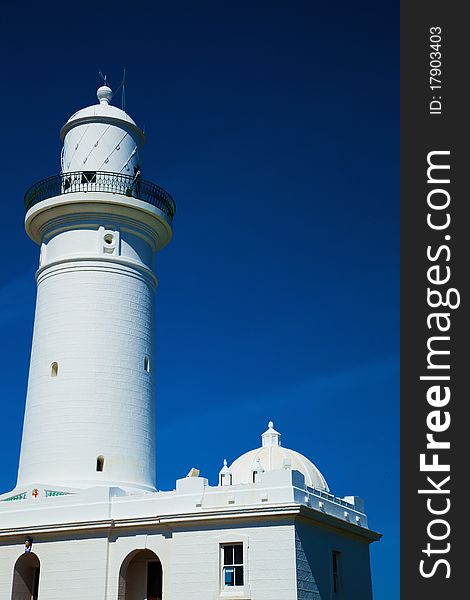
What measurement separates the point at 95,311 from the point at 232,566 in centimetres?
1008

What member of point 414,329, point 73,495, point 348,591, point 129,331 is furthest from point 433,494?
point 129,331

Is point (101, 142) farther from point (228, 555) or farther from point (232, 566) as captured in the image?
point (232, 566)

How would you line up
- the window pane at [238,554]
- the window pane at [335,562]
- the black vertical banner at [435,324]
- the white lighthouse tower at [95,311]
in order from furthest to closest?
the white lighthouse tower at [95,311] < the window pane at [335,562] < the window pane at [238,554] < the black vertical banner at [435,324]

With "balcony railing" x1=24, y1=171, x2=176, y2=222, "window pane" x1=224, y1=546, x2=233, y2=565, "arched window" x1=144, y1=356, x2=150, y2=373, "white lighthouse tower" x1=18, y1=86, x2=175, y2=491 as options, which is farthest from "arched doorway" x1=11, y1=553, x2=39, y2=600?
"balcony railing" x1=24, y1=171, x2=176, y2=222

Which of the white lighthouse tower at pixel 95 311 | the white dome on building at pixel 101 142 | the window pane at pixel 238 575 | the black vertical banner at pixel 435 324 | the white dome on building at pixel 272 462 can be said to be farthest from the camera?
the white dome on building at pixel 101 142

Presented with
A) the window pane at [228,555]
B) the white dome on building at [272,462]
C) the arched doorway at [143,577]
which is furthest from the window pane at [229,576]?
the white dome on building at [272,462]

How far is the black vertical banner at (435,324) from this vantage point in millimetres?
16062

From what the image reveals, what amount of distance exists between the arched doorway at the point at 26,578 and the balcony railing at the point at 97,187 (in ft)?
40.5

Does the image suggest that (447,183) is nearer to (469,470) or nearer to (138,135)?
(469,470)

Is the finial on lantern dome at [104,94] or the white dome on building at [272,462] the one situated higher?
the finial on lantern dome at [104,94]

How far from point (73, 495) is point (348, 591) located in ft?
28.5

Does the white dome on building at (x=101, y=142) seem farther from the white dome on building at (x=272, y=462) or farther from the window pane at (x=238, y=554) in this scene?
the window pane at (x=238, y=554)

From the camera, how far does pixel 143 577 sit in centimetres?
2570

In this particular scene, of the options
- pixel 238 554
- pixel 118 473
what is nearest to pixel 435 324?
pixel 238 554
